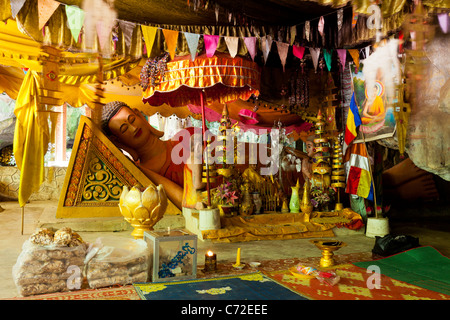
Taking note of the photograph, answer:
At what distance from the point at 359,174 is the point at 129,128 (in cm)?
424

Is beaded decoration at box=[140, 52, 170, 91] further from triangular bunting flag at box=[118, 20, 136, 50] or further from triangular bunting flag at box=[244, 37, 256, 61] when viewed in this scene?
triangular bunting flag at box=[244, 37, 256, 61]

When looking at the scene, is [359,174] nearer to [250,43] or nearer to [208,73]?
[250,43]

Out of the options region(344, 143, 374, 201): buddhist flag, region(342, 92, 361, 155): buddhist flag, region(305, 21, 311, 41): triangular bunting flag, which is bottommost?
region(344, 143, 374, 201): buddhist flag

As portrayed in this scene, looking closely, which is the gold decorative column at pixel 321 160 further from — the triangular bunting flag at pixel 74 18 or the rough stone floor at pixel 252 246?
the triangular bunting flag at pixel 74 18

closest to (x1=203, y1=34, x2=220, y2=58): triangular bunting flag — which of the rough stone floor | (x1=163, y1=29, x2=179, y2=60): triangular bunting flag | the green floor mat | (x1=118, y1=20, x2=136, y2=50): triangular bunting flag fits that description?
(x1=163, y1=29, x2=179, y2=60): triangular bunting flag

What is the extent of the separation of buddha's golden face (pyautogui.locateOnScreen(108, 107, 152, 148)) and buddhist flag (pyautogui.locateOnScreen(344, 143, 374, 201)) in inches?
152

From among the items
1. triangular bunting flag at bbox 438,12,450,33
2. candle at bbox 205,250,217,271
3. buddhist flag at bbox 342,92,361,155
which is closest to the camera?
candle at bbox 205,250,217,271

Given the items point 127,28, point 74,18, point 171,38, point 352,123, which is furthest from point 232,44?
point 352,123

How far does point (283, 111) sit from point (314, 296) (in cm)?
525

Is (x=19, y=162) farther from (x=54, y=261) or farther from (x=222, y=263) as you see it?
(x=222, y=263)

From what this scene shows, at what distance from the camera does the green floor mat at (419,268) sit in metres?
3.06

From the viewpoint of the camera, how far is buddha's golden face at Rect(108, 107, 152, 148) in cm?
686

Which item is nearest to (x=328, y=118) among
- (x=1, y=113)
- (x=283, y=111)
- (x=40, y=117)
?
(x=283, y=111)

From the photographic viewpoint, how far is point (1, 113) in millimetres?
11102
